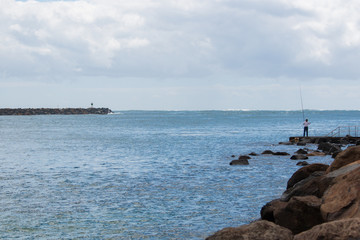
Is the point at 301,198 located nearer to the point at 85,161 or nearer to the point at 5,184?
the point at 5,184

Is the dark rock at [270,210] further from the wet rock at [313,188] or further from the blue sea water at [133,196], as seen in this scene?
the blue sea water at [133,196]

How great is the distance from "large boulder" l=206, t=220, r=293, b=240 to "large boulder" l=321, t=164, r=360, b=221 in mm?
1970

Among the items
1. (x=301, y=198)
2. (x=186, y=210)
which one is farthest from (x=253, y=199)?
(x=301, y=198)

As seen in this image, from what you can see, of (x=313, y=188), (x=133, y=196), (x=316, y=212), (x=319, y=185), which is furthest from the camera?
(x=133, y=196)

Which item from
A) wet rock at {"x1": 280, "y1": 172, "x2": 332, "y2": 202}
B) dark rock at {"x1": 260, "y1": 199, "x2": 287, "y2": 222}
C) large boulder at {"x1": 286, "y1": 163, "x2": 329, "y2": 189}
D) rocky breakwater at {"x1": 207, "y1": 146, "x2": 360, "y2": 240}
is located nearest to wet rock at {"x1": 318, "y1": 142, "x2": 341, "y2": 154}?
large boulder at {"x1": 286, "y1": 163, "x2": 329, "y2": 189}

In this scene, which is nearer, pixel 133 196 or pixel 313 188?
pixel 313 188

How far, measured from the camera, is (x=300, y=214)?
13422 millimetres

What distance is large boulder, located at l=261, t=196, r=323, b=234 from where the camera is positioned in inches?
522

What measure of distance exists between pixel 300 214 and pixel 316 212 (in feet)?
1.48

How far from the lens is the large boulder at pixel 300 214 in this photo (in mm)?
13258

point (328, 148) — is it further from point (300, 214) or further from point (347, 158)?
point (300, 214)

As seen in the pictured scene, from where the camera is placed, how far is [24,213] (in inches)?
725

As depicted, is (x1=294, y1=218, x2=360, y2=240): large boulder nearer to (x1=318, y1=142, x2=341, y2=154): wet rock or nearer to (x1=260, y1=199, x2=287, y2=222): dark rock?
(x1=260, y1=199, x2=287, y2=222): dark rock

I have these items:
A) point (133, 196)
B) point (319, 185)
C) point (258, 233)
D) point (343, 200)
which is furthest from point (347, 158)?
point (133, 196)
